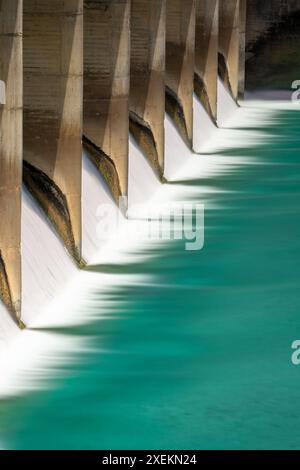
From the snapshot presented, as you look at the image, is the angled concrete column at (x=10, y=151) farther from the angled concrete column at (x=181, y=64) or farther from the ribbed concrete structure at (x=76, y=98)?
the angled concrete column at (x=181, y=64)

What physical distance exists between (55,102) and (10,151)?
4.39 meters

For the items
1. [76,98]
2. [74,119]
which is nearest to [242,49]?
[76,98]

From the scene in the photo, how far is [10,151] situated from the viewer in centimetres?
2048

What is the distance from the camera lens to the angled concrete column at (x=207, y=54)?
41312mm

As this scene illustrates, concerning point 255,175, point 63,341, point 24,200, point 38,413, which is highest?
point 255,175

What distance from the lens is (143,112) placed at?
106ft

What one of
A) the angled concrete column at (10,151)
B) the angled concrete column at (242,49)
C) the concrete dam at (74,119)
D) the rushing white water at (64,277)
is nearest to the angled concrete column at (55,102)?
the concrete dam at (74,119)

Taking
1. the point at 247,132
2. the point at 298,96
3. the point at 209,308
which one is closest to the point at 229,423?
the point at 209,308

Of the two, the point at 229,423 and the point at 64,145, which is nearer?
the point at 229,423

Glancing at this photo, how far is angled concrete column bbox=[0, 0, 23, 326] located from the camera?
795 inches

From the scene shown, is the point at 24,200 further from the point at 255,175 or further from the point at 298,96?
the point at 298,96

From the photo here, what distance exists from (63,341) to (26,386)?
192cm

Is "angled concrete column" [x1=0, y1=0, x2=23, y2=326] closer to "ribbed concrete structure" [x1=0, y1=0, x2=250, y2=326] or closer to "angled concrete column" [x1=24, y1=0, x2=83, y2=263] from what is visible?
"ribbed concrete structure" [x1=0, y1=0, x2=250, y2=326]

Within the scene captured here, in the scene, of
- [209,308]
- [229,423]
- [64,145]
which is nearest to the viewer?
[229,423]
